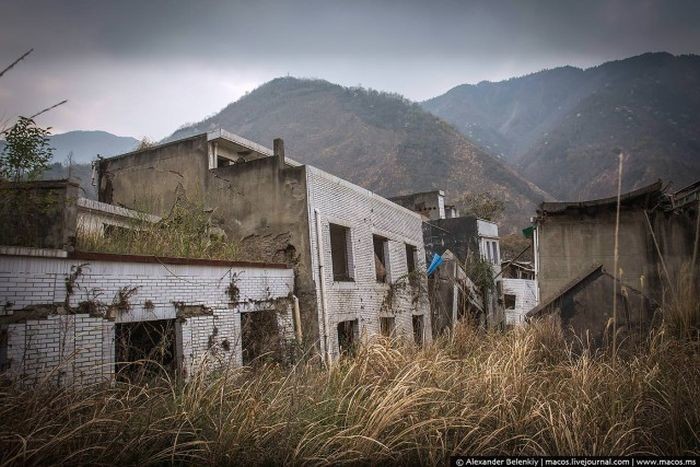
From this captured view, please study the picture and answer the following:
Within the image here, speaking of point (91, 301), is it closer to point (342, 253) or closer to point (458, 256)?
point (342, 253)

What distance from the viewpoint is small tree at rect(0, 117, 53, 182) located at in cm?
577

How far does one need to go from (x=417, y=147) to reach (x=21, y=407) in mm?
66181

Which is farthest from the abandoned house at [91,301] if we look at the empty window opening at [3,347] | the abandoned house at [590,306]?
the abandoned house at [590,306]

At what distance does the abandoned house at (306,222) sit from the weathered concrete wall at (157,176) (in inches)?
1.2

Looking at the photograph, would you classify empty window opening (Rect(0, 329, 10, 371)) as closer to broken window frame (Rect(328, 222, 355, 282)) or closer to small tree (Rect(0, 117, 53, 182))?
small tree (Rect(0, 117, 53, 182))

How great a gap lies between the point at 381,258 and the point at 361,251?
2111mm

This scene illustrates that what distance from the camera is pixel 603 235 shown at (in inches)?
462

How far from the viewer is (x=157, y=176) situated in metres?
13.0

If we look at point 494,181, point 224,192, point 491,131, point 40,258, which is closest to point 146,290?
point 40,258

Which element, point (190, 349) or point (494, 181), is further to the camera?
point (494, 181)

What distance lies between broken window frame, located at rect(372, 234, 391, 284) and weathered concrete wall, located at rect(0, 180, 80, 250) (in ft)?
27.2

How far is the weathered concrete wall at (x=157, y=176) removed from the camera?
12180 mm

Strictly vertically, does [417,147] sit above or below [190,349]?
above

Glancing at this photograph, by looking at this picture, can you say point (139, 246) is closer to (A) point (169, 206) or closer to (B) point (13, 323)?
(B) point (13, 323)
